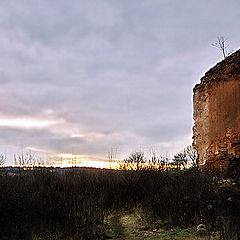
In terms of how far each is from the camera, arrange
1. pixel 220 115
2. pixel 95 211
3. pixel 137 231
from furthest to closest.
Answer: pixel 220 115
pixel 95 211
pixel 137 231

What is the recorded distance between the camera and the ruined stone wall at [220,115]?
11156mm

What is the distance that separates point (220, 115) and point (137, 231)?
681cm

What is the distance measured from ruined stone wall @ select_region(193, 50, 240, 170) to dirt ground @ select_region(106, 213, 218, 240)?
4.97m

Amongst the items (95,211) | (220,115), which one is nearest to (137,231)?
(95,211)

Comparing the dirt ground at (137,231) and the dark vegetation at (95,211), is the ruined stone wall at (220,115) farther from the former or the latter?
the dirt ground at (137,231)

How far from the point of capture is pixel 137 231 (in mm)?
7141

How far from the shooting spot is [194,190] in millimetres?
7855

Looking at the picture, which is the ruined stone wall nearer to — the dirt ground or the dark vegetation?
the dark vegetation

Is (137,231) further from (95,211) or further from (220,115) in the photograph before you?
(220,115)

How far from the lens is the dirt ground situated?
19.7 ft

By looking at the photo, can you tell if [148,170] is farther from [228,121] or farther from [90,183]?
[228,121]

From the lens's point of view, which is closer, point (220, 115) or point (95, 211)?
point (95, 211)

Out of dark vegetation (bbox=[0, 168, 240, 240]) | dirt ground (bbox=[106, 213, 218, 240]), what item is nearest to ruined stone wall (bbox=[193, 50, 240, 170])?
dark vegetation (bbox=[0, 168, 240, 240])

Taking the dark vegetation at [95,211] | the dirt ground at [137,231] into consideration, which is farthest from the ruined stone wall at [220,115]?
the dirt ground at [137,231]
